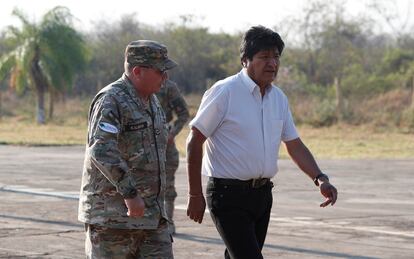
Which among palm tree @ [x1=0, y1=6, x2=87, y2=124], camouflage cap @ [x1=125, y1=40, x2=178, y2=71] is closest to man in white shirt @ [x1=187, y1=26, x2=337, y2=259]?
camouflage cap @ [x1=125, y1=40, x2=178, y2=71]

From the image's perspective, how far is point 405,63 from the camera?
58.3 m

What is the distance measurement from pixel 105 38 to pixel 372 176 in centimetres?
5518

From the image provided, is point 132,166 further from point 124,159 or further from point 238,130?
point 238,130

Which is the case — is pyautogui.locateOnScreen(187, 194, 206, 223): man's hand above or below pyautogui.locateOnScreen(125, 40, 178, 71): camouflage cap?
below

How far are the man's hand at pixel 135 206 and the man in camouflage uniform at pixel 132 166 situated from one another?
0.10 m

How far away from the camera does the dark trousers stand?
275 inches

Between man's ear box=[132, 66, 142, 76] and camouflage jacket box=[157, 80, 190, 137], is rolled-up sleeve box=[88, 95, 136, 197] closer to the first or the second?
man's ear box=[132, 66, 142, 76]

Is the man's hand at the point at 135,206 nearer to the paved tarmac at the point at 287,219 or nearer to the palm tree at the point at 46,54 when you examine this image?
the paved tarmac at the point at 287,219

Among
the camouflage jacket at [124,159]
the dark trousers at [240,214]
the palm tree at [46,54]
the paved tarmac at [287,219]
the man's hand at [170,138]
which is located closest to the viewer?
the camouflage jacket at [124,159]

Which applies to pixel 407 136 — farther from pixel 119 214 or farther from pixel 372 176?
pixel 119 214

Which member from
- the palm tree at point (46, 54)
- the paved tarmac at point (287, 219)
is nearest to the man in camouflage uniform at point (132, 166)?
the paved tarmac at point (287, 219)

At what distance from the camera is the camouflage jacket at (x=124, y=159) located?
6492 millimetres

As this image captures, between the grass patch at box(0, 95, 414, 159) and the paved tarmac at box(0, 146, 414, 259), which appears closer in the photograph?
the paved tarmac at box(0, 146, 414, 259)

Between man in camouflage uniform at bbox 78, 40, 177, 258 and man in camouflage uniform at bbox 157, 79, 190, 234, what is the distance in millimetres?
4971
